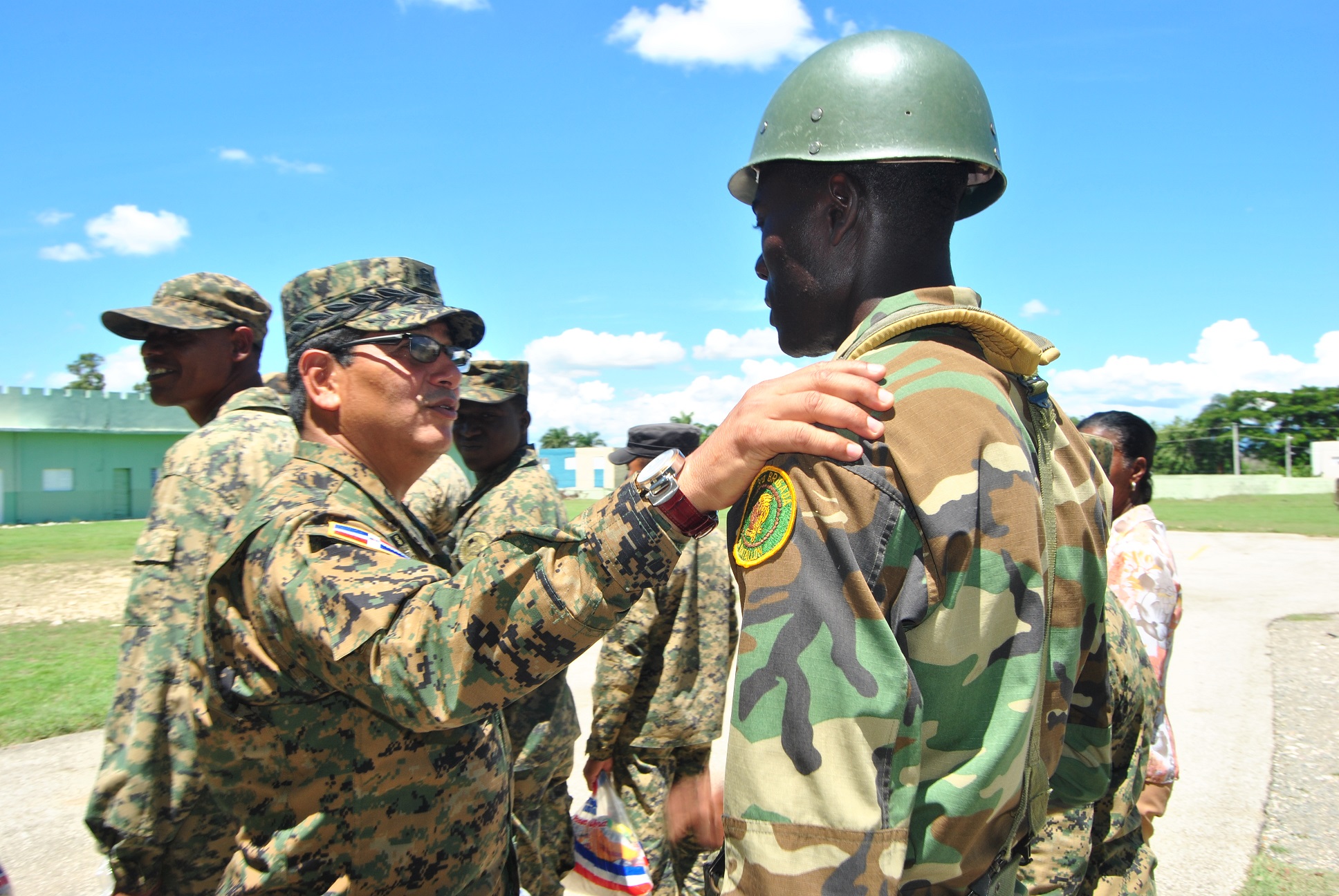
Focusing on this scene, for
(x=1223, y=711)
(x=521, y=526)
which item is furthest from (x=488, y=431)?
(x=1223, y=711)

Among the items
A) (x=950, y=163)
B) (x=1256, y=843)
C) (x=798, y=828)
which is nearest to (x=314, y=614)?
(x=798, y=828)

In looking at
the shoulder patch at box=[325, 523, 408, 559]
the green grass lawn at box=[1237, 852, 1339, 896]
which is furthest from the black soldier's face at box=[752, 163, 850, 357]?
the green grass lawn at box=[1237, 852, 1339, 896]

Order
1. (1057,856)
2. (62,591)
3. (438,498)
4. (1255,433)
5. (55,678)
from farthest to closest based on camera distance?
(1255,433) → (62,591) → (55,678) → (438,498) → (1057,856)

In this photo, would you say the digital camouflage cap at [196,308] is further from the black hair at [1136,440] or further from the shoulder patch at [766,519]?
the black hair at [1136,440]

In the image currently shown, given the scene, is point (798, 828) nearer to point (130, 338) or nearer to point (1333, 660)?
point (130, 338)

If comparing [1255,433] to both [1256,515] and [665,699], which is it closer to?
[1256,515]

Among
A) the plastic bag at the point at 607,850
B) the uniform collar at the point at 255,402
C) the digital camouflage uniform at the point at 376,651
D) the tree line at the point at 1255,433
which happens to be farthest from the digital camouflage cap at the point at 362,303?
the tree line at the point at 1255,433

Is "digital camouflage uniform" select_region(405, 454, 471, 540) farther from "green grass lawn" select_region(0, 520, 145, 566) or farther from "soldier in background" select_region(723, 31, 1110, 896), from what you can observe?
"green grass lawn" select_region(0, 520, 145, 566)

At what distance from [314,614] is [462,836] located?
806mm

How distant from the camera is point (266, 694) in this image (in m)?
2.01

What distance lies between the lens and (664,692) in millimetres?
4453

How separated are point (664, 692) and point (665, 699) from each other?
4cm

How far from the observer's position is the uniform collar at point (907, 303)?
1595 millimetres

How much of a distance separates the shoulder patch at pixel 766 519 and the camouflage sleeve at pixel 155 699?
201cm
